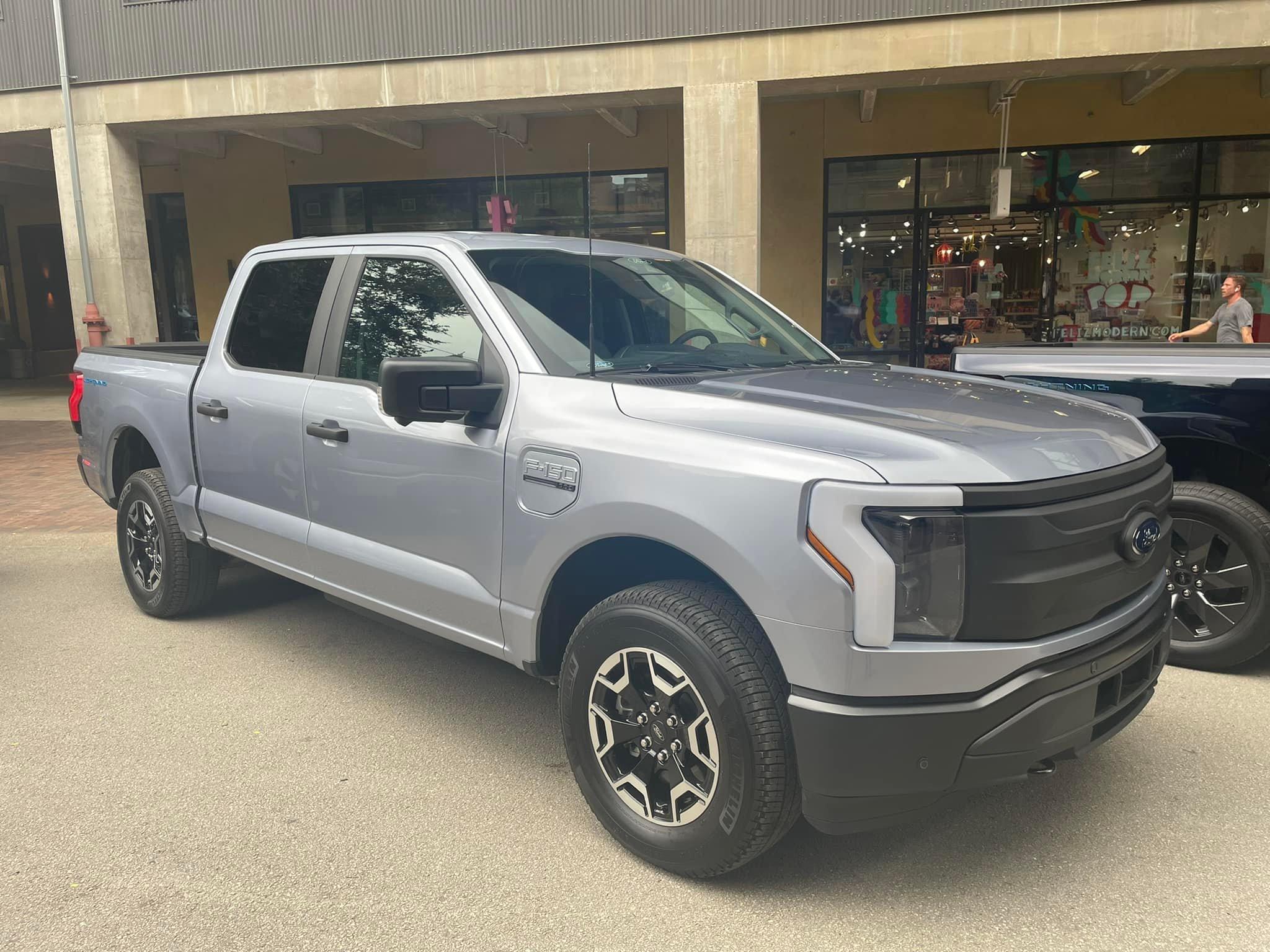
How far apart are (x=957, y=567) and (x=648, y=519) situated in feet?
2.80

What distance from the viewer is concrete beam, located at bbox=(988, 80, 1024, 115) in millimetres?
12289

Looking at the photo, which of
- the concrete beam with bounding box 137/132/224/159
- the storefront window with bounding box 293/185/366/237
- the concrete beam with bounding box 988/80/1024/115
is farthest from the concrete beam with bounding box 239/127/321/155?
the concrete beam with bounding box 988/80/1024/115

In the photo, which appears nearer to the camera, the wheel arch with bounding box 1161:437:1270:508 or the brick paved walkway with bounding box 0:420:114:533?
the wheel arch with bounding box 1161:437:1270:508

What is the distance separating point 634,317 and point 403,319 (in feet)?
3.00

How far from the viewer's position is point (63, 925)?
274cm

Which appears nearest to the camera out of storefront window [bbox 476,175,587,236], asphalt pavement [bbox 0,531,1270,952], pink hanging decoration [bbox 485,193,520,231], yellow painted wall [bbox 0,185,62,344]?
asphalt pavement [bbox 0,531,1270,952]

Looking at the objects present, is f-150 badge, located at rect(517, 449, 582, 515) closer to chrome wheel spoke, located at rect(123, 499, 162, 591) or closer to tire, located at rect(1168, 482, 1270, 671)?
tire, located at rect(1168, 482, 1270, 671)

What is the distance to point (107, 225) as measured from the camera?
45.4 ft

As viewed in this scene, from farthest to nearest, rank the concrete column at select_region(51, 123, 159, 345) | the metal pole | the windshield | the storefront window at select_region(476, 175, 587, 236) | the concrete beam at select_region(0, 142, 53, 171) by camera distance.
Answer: the concrete beam at select_region(0, 142, 53, 171)
the storefront window at select_region(476, 175, 587, 236)
the concrete column at select_region(51, 123, 159, 345)
the metal pole
the windshield

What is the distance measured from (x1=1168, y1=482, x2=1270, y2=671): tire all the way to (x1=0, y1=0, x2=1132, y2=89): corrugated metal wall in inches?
320

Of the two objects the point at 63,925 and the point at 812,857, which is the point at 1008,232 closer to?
the point at 812,857

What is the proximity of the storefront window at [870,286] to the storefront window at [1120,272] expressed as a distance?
85.6 inches

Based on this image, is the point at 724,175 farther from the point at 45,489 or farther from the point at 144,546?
the point at 144,546

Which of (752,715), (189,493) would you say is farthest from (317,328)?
(752,715)
